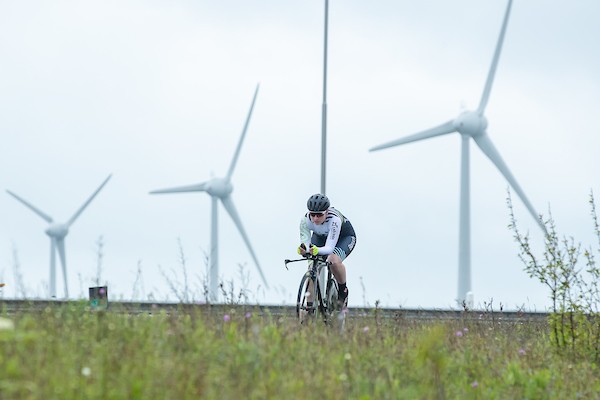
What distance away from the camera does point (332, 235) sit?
40.3 feet

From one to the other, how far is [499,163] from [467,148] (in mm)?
1225

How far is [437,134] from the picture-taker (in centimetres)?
3197

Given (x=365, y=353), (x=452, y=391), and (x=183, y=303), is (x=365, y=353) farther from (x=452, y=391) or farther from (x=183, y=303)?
(x=183, y=303)

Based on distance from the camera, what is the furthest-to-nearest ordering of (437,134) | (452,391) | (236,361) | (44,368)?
(437,134) < (452,391) < (236,361) < (44,368)

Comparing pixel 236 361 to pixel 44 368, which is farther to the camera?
pixel 236 361

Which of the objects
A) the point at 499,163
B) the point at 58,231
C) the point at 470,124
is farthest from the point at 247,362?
the point at 58,231

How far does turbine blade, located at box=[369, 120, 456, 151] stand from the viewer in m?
30.4

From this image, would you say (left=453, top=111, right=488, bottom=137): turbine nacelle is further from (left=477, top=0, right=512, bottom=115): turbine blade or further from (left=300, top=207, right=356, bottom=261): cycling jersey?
(left=300, top=207, right=356, bottom=261): cycling jersey

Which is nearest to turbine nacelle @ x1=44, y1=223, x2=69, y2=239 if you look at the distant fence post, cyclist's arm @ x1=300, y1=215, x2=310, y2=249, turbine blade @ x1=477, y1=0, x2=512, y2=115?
turbine blade @ x1=477, y1=0, x2=512, y2=115

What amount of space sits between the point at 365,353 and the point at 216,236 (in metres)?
24.4

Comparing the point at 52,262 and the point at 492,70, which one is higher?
the point at 492,70

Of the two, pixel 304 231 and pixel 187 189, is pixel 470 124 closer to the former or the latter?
pixel 187 189

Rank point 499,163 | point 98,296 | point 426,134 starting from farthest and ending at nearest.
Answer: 1. point 426,134
2. point 499,163
3. point 98,296

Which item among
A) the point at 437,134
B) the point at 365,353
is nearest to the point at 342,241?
the point at 365,353
